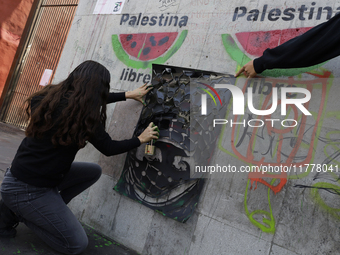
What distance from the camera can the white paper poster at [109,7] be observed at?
3.30 metres

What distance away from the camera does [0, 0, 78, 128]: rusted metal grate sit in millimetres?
7254

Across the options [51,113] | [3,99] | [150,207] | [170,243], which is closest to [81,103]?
[51,113]

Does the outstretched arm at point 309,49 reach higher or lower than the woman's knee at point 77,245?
higher

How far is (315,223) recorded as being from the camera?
72.4 inches

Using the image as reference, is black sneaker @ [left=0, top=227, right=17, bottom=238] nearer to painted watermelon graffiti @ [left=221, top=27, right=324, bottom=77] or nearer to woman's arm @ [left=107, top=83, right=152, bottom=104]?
woman's arm @ [left=107, top=83, right=152, bottom=104]

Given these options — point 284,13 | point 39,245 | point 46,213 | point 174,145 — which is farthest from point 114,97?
point 284,13

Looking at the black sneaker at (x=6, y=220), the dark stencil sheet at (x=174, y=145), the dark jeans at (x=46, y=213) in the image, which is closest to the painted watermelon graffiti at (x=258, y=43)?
the dark stencil sheet at (x=174, y=145)

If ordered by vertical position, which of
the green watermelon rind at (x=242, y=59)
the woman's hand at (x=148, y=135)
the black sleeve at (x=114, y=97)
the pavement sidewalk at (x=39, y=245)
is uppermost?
the green watermelon rind at (x=242, y=59)

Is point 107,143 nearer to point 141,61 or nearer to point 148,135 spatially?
point 148,135

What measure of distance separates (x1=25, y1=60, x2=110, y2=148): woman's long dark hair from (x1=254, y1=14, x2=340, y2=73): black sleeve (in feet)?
4.39

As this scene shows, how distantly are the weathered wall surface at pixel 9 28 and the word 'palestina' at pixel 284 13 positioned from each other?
8.27 metres

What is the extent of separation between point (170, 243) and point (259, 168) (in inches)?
39.9

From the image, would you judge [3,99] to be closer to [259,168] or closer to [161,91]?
[161,91]

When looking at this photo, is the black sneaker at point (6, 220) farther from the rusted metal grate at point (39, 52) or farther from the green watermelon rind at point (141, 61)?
the rusted metal grate at point (39, 52)
